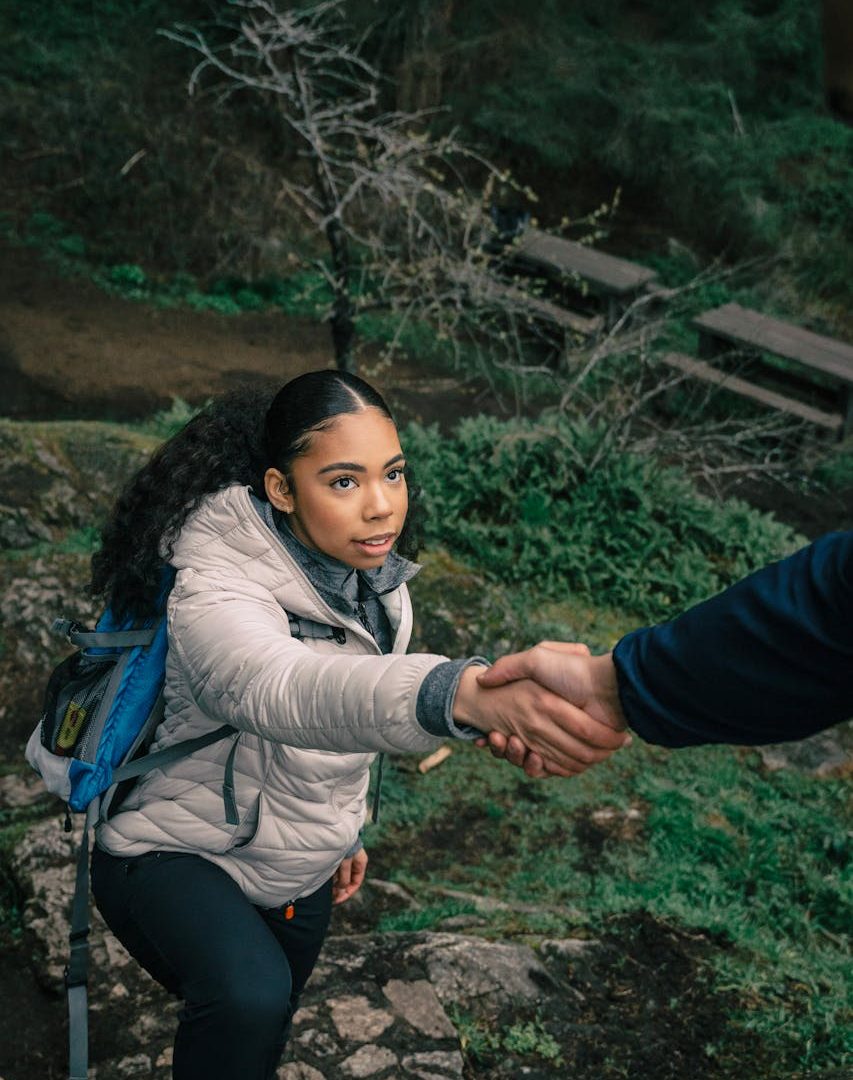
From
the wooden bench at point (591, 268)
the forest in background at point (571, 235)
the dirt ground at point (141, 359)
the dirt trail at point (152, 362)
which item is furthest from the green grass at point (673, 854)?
the wooden bench at point (591, 268)

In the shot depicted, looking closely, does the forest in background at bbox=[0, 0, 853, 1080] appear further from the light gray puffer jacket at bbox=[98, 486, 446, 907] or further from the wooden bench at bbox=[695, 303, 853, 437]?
the light gray puffer jacket at bbox=[98, 486, 446, 907]

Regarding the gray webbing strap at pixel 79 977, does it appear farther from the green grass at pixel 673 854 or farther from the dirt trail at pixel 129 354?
the dirt trail at pixel 129 354

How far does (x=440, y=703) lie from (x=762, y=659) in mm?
507

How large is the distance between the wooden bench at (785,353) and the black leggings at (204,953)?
7815mm

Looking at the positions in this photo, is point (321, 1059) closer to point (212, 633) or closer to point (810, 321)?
point (212, 633)

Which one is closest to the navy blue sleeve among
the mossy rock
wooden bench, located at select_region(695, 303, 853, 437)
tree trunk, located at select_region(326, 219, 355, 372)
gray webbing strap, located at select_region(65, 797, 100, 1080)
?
gray webbing strap, located at select_region(65, 797, 100, 1080)

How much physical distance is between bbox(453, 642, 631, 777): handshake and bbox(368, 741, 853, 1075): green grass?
1.66m

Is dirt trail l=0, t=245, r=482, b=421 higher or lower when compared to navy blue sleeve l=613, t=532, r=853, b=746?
lower

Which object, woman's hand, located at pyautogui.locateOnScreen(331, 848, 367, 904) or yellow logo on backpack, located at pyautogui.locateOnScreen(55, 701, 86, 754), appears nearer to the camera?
yellow logo on backpack, located at pyautogui.locateOnScreen(55, 701, 86, 754)

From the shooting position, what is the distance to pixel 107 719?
2.35m

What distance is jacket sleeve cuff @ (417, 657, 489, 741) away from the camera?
196 cm

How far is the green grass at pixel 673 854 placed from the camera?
3.79 m

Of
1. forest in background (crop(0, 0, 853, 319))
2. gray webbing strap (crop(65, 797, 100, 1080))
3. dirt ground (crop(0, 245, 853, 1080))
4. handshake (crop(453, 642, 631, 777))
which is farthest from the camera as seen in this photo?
forest in background (crop(0, 0, 853, 319))

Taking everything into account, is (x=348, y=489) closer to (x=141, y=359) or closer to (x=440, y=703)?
(x=440, y=703)
